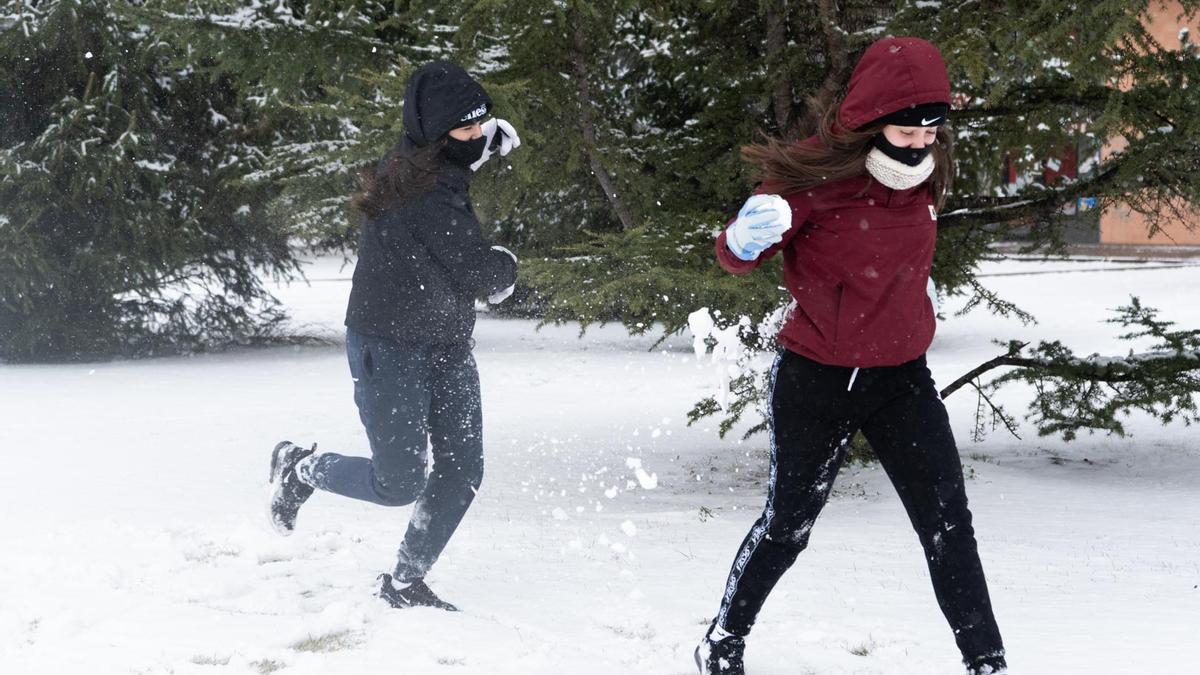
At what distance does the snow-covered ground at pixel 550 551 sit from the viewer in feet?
12.9

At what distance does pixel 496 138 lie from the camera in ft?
14.2

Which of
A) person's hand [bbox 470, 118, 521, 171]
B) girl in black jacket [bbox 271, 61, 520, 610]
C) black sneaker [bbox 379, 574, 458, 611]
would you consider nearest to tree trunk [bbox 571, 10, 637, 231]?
person's hand [bbox 470, 118, 521, 171]

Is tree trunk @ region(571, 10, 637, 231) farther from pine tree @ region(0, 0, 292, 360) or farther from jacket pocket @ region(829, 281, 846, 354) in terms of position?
pine tree @ region(0, 0, 292, 360)

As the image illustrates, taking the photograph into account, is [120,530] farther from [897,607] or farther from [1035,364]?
[1035,364]

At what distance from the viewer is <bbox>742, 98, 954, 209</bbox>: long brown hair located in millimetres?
3395

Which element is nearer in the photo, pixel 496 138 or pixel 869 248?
pixel 869 248

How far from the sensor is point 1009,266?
29.2m

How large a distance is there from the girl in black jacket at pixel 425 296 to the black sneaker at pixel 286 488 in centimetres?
54

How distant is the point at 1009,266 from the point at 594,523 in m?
25.0

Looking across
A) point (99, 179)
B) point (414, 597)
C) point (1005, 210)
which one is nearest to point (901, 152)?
point (414, 597)

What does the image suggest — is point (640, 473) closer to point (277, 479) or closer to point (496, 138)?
point (277, 479)

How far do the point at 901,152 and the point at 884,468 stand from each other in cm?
90

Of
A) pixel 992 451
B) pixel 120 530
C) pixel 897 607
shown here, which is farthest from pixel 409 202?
pixel 992 451

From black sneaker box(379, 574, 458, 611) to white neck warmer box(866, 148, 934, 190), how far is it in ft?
7.28
